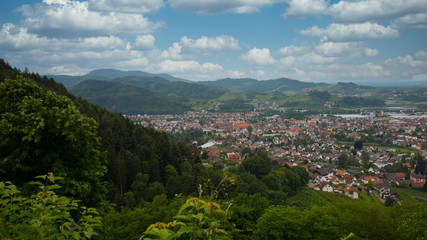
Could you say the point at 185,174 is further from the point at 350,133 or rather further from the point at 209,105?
the point at 209,105

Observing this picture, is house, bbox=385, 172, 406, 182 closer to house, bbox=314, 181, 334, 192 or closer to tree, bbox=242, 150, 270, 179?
house, bbox=314, 181, 334, 192

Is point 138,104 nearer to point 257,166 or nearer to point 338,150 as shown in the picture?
point 338,150

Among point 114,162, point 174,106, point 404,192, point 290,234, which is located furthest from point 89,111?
point 174,106

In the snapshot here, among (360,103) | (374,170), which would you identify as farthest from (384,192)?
(360,103)

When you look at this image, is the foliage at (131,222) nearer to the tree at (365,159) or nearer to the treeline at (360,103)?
the tree at (365,159)

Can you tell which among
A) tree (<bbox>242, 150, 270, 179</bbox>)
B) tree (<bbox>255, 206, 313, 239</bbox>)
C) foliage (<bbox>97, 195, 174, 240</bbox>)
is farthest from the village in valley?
foliage (<bbox>97, 195, 174, 240</bbox>)

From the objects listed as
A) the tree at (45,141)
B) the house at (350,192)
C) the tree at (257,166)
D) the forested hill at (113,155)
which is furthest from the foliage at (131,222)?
the house at (350,192)
